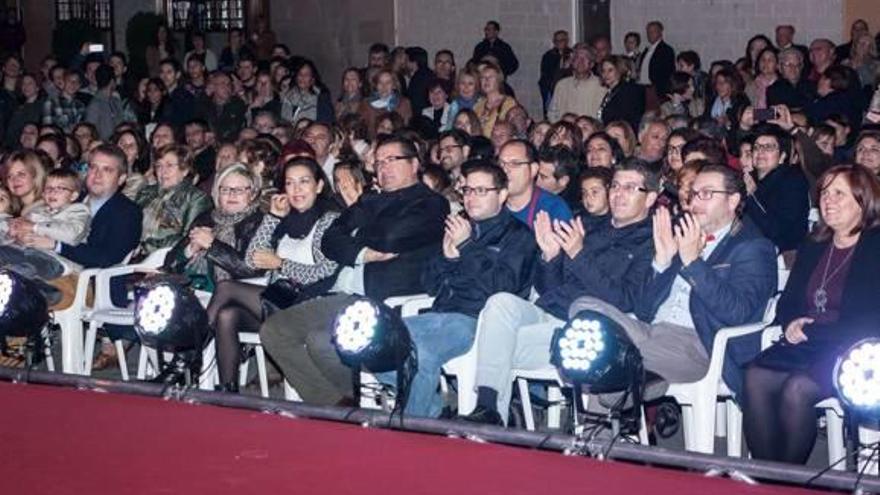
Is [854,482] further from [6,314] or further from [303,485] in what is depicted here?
[6,314]

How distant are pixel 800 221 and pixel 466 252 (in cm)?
200

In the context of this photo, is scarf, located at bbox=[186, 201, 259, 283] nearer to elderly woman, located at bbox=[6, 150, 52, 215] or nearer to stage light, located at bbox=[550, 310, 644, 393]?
elderly woman, located at bbox=[6, 150, 52, 215]

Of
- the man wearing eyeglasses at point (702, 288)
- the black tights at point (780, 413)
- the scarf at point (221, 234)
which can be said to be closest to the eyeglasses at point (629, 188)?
the man wearing eyeglasses at point (702, 288)

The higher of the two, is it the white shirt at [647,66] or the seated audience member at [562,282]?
the white shirt at [647,66]

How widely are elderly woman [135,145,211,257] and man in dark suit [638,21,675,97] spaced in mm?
7050

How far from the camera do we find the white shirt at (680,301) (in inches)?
294

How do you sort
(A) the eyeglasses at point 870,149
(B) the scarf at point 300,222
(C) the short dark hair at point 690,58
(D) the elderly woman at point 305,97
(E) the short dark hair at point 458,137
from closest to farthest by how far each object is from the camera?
(B) the scarf at point 300,222, (A) the eyeglasses at point 870,149, (E) the short dark hair at point 458,137, (C) the short dark hair at point 690,58, (D) the elderly woman at point 305,97

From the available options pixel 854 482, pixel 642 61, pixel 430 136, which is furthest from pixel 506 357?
pixel 642 61

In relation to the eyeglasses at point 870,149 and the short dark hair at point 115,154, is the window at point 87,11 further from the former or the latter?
the eyeglasses at point 870,149

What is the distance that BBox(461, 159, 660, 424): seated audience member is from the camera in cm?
752

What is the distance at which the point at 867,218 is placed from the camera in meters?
7.02

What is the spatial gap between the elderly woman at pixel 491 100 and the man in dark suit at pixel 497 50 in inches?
170

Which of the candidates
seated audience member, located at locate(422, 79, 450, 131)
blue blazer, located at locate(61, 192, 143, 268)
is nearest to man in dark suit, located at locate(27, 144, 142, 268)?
blue blazer, located at locate(61, 192, 143, 268)

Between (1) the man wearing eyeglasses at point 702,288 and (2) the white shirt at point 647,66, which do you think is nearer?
(1) the man wearing eyeglasses at point 702,288
